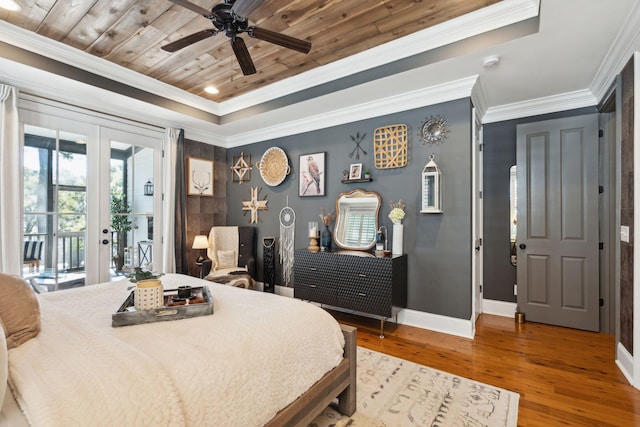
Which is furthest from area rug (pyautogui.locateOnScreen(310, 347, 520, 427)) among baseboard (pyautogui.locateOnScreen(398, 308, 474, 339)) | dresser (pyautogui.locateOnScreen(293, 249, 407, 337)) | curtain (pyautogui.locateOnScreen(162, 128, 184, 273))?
curtain (pyautogui.locateOnScreen(162, 128, 184, 273))

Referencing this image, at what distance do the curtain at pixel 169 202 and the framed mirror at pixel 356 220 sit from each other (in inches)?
90.0

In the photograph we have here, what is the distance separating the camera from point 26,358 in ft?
3.43

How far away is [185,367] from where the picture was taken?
108 centimetres

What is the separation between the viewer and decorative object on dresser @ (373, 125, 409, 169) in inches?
133

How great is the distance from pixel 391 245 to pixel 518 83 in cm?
209

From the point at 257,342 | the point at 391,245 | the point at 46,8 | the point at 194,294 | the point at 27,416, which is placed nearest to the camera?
the point at 27,416

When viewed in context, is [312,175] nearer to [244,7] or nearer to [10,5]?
[244,7]

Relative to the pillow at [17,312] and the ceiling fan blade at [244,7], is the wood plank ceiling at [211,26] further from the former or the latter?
the pillow at [17,312]

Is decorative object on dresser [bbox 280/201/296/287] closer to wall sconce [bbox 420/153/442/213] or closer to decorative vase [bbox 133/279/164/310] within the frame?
wall sconce [bbox 420/153/442/213]

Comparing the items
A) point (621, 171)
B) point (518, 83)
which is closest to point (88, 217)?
point (518, 83)

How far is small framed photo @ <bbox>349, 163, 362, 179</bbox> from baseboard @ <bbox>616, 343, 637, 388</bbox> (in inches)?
108

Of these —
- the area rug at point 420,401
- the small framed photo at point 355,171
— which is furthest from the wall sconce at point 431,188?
the area rug at point 420,401

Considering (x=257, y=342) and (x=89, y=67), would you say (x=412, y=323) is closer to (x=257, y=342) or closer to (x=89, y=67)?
(x=257, y=342)

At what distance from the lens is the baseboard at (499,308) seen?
366 cm
